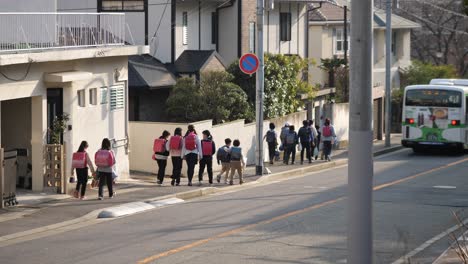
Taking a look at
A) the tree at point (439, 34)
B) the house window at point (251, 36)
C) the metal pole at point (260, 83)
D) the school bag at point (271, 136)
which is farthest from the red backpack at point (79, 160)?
the tree at point (439, 34)

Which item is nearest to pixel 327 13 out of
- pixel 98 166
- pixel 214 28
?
pixel 214 28

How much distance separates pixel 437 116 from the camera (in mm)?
38469

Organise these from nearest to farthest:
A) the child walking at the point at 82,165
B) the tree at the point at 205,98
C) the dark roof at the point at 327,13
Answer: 1. the child walking at the point at 82,165
2. the tree at the point at 205,98
3. the dark roof at the point at 327,13

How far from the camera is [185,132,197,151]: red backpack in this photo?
24406 mm

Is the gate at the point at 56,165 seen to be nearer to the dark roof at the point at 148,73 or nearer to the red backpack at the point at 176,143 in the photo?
the red backpack at the point at 176,143

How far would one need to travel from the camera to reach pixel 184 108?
105ft

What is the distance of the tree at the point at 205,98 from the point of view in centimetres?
3184

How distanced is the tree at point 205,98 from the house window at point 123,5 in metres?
4.88

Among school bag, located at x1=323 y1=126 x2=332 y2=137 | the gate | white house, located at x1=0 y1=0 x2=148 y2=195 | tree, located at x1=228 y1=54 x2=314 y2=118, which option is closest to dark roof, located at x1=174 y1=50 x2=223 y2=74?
tree, located at x1=228 y1=54 x2=314 y2=118

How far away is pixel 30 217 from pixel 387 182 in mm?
12153

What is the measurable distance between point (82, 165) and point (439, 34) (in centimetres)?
5011

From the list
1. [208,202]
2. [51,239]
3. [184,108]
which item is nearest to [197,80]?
[184,108]

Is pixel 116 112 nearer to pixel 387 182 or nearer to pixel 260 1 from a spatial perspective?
pixel 260 1

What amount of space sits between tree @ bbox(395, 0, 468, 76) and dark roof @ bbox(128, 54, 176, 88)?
33.0m
